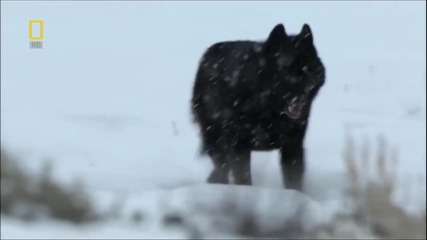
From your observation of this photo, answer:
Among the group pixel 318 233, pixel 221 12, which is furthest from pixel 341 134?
pixel 221 12

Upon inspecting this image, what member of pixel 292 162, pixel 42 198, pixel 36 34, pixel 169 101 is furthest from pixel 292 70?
pixel 36 34

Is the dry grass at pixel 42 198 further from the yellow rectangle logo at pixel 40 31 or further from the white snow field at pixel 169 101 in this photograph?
the yellow rectangle logo at pixel 40 31

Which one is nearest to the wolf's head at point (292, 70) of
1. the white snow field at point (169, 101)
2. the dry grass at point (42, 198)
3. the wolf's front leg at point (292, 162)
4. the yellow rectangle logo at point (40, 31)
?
the wolf's front leg at point (292, 162)

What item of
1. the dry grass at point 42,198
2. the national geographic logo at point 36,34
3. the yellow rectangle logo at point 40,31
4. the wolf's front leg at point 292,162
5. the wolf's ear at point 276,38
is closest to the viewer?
the dry grass at point 42,198

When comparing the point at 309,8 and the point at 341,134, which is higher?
the point at 309,8

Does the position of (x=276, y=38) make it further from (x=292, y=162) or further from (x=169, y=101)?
(x=169, y=101)

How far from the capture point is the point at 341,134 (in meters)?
9.85

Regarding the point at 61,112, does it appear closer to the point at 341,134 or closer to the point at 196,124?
the point at 196,124

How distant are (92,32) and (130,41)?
0.56 metres

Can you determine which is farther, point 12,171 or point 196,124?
point 196,124

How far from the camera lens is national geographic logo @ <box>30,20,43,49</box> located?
1230 centimetres

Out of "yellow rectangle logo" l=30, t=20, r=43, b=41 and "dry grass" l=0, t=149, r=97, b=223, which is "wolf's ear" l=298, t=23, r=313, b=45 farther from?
"yellow rectangle logo" l=30, t=20, r=43, b=41

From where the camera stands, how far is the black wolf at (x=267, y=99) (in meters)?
7.37

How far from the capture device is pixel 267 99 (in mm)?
7395
